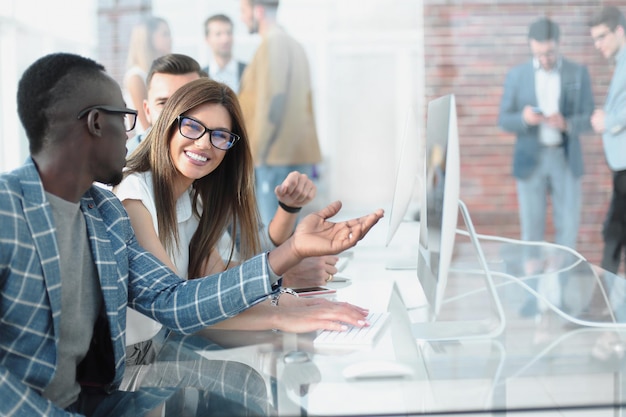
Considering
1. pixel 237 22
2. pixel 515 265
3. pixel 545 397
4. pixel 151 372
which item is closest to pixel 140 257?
pixel 151 372

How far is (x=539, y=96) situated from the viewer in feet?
15.0

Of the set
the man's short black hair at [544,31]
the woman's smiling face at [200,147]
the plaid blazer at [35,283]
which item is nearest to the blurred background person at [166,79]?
the woman's smiling face at [200,147]

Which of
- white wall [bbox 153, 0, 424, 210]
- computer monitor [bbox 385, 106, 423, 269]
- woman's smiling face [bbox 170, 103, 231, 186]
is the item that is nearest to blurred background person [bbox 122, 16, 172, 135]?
white wall [bbox 153, 0, 424, 210]

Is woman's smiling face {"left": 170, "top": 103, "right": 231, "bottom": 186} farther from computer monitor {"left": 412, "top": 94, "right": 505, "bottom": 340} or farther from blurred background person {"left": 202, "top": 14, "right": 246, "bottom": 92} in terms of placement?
blurred background person {"left": 202, "top": 14, "right": 246, "bottom": 92}

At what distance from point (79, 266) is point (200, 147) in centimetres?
55

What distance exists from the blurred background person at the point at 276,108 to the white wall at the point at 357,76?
27 cm

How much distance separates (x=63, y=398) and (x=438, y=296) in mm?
593

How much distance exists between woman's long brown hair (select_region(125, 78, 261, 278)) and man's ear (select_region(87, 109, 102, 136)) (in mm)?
525

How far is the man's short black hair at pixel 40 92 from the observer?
3.13 ft

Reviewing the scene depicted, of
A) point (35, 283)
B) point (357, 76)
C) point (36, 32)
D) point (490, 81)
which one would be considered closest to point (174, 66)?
point (35, 283)

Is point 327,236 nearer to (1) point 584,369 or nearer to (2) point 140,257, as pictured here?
(2) point 140,257

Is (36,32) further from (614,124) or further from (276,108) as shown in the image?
(614,124)

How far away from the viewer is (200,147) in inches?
59.9

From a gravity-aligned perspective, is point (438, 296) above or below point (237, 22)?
below
